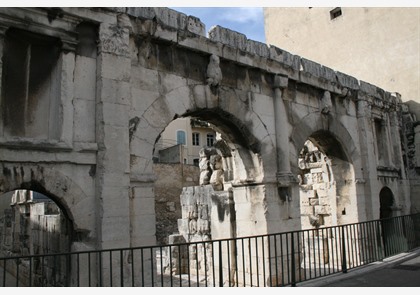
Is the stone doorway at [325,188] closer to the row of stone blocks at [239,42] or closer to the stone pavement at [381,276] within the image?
the row of stone blocks at [239,42]

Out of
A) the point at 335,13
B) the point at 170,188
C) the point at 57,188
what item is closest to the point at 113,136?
the point at 57,188

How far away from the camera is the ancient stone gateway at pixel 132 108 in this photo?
4.85 meters

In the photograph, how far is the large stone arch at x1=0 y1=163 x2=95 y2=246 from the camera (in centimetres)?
447

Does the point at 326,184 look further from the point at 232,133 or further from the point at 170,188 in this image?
the point at 170,188

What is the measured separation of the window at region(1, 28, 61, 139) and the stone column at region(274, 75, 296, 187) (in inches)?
170

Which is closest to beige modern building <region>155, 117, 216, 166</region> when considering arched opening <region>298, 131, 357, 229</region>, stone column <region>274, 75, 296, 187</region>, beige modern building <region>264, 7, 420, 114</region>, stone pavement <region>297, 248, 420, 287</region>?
beige modern building <region>264, 7, 420, 114</region>

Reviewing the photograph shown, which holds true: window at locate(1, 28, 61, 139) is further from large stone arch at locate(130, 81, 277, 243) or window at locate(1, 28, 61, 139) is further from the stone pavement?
the stone pavement

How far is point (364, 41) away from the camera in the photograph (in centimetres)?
1330

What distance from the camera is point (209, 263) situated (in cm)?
945

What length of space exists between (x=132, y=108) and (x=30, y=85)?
1.37 meters

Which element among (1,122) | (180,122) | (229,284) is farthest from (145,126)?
(180,122)

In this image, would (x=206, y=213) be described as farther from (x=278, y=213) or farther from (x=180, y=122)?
(x=180, y=122)

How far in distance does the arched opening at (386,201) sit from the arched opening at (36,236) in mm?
8772

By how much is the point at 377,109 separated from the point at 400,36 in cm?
298
